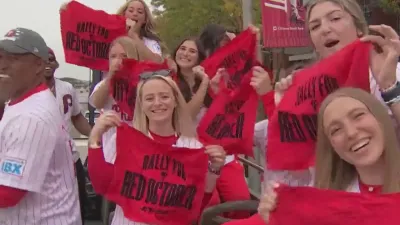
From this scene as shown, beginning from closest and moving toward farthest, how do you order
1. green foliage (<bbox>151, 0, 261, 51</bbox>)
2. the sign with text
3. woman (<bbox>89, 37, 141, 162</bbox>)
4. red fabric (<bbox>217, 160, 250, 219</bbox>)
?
red fabric (<bbox>217, 160, 250, 219</bbox>)
woman (<bbox>89, 37, 141, 162</bbox>)
the sign with text
green foliage (<bbox>151, 0, 261, 51</bbox>)

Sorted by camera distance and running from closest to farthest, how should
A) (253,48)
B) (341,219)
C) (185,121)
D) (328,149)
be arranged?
(341,219) < (328,149) < (185,121) < (253,48)

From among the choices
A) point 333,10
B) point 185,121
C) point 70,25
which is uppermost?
point 70,25

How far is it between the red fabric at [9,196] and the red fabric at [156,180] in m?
0.57

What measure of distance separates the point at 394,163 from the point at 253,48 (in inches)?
99.3

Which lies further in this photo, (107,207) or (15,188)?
(107,207)

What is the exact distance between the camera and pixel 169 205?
3.64 meters

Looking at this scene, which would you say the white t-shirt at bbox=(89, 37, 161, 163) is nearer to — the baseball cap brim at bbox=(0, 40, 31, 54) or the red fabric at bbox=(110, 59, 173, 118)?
the red fabric at bbox=(110, 59, 173, 118)

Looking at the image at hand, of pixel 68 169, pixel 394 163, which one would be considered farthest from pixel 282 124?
pixel 68 169

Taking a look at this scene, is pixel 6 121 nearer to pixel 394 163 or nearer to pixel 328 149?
pixel 328 149

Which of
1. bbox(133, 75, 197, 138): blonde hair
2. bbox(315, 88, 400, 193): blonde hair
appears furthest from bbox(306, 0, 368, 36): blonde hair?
bbox(133, 75, 197, 138): blonde hair

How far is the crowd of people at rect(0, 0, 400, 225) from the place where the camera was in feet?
8.71

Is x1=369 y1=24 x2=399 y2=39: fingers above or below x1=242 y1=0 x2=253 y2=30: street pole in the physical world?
below

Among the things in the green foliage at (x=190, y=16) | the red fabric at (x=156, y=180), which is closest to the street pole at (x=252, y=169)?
the red fabric at (x=156, y=180)

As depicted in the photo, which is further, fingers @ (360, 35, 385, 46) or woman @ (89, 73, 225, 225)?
woman @ (89, 73, 225, 225)
